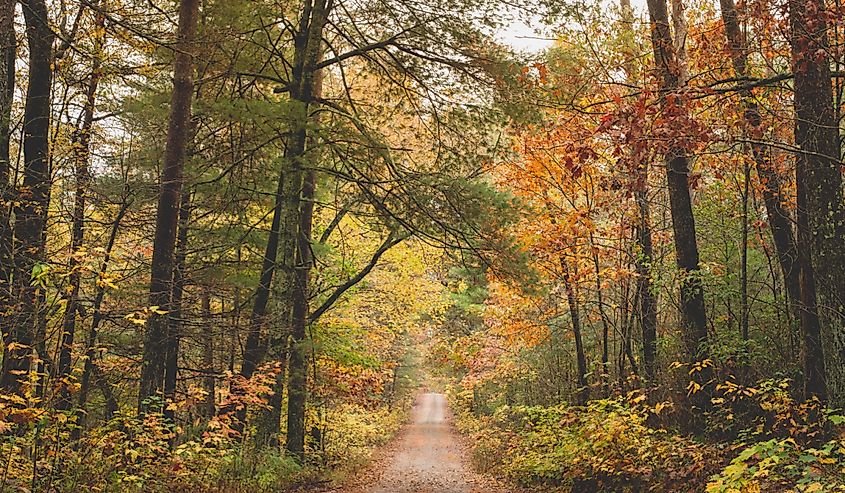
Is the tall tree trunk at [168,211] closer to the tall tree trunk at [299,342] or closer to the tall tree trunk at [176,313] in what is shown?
the tall tree trunk at [176,313]

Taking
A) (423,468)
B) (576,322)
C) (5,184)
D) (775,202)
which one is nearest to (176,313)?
(5,184)

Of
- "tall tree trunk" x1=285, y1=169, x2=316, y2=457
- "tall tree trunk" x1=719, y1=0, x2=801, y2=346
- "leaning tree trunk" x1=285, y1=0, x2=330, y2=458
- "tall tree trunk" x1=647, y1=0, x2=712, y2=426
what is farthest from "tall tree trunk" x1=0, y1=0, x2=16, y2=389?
"tall tree trunk" x1=719, y1=0, x2=801, y2=346

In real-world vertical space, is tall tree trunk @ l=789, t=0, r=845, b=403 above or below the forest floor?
above

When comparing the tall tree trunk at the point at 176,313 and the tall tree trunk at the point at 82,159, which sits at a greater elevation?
the tall tree trunk at the point at 82,159

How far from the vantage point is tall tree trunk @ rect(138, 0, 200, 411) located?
332 inches

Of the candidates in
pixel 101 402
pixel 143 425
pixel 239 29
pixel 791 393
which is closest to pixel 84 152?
pixel 239 29

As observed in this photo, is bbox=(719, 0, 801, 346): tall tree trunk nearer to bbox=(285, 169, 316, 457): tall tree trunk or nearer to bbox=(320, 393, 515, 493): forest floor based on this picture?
bbox=(320, 393, 515, 493): forest floor

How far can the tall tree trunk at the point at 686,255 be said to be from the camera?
9.26m

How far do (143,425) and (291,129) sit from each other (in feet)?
16.1

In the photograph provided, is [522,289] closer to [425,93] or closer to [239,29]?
[425,93]

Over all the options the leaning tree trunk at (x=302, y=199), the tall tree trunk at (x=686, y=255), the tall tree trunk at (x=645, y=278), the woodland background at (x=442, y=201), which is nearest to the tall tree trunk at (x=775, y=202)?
the woodland background at (x=442, y=201)

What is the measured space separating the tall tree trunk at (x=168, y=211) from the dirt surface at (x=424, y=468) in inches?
173

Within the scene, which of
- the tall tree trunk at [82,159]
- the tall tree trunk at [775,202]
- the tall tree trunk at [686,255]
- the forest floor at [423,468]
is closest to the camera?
the tall tree trunk at [775,202]

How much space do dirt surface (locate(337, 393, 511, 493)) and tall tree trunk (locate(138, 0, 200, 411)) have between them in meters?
4.38
